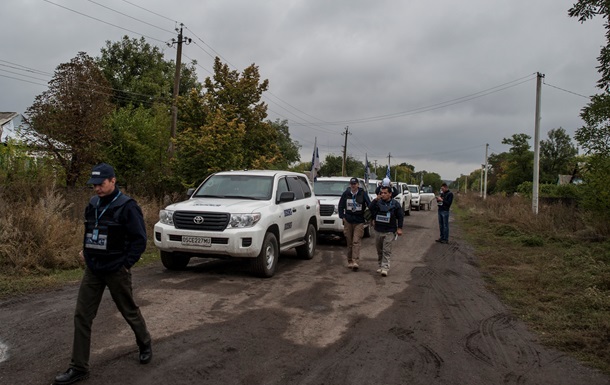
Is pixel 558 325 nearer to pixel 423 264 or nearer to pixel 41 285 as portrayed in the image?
pixel 423 264

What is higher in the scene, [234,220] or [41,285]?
[234,220]

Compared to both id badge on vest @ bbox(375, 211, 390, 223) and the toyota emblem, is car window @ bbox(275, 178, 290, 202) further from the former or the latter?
id badge on vest @ bbox(375, 211, 390, 223)

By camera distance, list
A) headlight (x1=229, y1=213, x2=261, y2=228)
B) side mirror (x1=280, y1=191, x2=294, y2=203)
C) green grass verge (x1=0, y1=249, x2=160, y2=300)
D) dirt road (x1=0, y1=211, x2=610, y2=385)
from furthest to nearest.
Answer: side mirror (x1=280, y1=191, x2=294, y2=203) < headlight (x1=229, y1=213, x2=261, y2=228) < green grass verge (x1=0, y1=249, x2=160, y2=300) < dirt road (x1=0, y1=211, x2=610, y2=385)

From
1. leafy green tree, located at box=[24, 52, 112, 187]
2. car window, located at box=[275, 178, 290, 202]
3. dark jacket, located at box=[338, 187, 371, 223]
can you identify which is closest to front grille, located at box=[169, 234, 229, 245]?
car window, located at box=[275, 178, 290, 202]

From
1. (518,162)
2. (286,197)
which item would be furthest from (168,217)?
(518,162)

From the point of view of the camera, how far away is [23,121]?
14.7 metres

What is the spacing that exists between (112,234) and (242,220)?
13.0ft

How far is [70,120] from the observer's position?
14.6 meters

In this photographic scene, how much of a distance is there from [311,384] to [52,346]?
2.66 metres

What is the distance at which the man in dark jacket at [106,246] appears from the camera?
13.1 ft

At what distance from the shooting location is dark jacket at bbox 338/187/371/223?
9.88m

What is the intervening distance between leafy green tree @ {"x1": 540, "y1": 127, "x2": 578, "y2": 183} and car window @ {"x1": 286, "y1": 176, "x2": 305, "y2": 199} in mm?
57857

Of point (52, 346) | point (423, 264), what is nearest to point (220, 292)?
point (52, 346)

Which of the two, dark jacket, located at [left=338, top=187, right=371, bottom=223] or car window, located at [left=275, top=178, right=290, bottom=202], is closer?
car window, located at [left=275, top=178, right=290, bottom=202]
